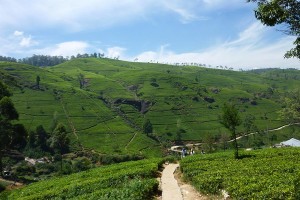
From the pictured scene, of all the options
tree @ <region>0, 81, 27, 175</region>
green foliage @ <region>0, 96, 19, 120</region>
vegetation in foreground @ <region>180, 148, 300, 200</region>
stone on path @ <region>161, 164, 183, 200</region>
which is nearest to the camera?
vegetation in foreground @ <region>180, 148, 300, 200</region>

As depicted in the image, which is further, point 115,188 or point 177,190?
point 115,188

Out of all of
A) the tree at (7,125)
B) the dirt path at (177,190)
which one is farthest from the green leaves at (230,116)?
the tree at (7,125)

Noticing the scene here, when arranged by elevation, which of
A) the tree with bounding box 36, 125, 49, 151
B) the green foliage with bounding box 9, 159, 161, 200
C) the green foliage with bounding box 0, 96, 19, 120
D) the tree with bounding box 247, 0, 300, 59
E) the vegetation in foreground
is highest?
the tree with bounding box 247, 0, 300, 59

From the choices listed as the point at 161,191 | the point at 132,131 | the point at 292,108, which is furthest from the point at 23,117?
the point at 161,191

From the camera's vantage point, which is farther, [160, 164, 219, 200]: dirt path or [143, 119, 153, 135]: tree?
[143, 119, 153, 135]: tree

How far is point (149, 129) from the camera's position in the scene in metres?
192

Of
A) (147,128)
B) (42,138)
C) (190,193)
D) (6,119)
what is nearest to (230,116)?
(190,193)

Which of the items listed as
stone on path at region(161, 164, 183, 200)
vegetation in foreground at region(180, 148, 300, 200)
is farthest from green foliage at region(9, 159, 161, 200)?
vegetation in foreground at region(180, 148, 300, 200)

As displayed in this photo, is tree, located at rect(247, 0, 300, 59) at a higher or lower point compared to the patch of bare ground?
higher

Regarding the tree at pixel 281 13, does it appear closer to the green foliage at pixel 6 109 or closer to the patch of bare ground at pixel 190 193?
the patch of bare ground at pixel 190 193

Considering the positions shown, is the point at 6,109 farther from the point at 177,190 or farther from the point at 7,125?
the point at 177,190

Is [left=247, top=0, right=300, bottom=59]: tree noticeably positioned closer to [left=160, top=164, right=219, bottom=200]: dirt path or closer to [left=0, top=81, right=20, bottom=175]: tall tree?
[left=160, top=164, right=219, bottom=200]: dirt path

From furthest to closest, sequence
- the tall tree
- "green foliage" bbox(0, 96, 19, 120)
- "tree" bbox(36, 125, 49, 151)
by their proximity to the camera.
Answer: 1. "tree" bbox(36, 125, 49, 151)
2. the tall tree
3. "green foliage" bbox(0, 96, 19, 120)

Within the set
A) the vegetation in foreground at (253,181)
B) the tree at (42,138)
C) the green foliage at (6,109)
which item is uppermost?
the green foliage at (6,109)
